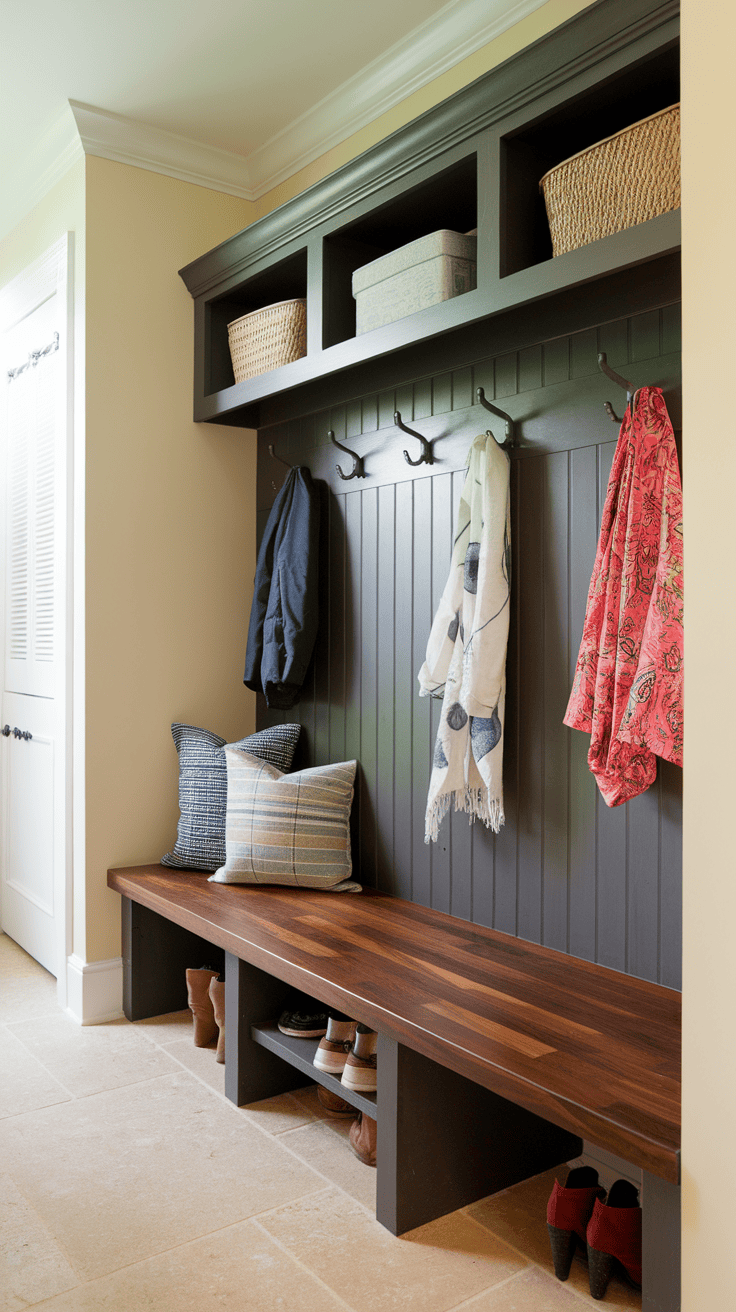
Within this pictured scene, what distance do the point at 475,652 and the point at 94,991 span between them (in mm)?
1610

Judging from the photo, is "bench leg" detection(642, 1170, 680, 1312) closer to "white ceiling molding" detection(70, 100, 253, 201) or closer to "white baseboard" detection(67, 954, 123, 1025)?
"white baseboard" detection(67, 954, 123, 1025)

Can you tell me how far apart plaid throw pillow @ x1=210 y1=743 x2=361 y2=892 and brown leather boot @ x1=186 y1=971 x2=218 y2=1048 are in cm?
26

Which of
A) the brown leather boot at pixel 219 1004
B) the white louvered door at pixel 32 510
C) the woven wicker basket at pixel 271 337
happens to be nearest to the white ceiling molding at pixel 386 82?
the woven wicker basket at pixel 271 337

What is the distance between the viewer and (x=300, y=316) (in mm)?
2592

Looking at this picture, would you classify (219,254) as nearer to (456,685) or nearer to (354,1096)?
(456,685)

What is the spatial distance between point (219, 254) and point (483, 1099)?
2.34 m

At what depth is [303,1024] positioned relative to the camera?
222 cm

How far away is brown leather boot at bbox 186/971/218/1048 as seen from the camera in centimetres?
260

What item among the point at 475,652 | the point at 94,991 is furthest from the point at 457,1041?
the point at 94,991

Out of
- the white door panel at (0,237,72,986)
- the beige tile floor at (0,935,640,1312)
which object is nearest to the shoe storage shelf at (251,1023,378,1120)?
the beige tile floor at (0,935,640,1312)

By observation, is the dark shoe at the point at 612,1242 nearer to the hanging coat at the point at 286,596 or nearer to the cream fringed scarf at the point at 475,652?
the cream fringed scarf at the point at 475,652

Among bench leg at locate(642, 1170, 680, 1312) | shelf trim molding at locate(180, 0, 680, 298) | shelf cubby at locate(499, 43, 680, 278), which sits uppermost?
shelf trim molding at locate(180, 0, 680, 298)

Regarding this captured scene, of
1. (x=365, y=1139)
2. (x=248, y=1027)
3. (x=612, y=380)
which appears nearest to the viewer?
(x=612, y=380)

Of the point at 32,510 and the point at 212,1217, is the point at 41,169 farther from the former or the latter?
the point at 212,1217
